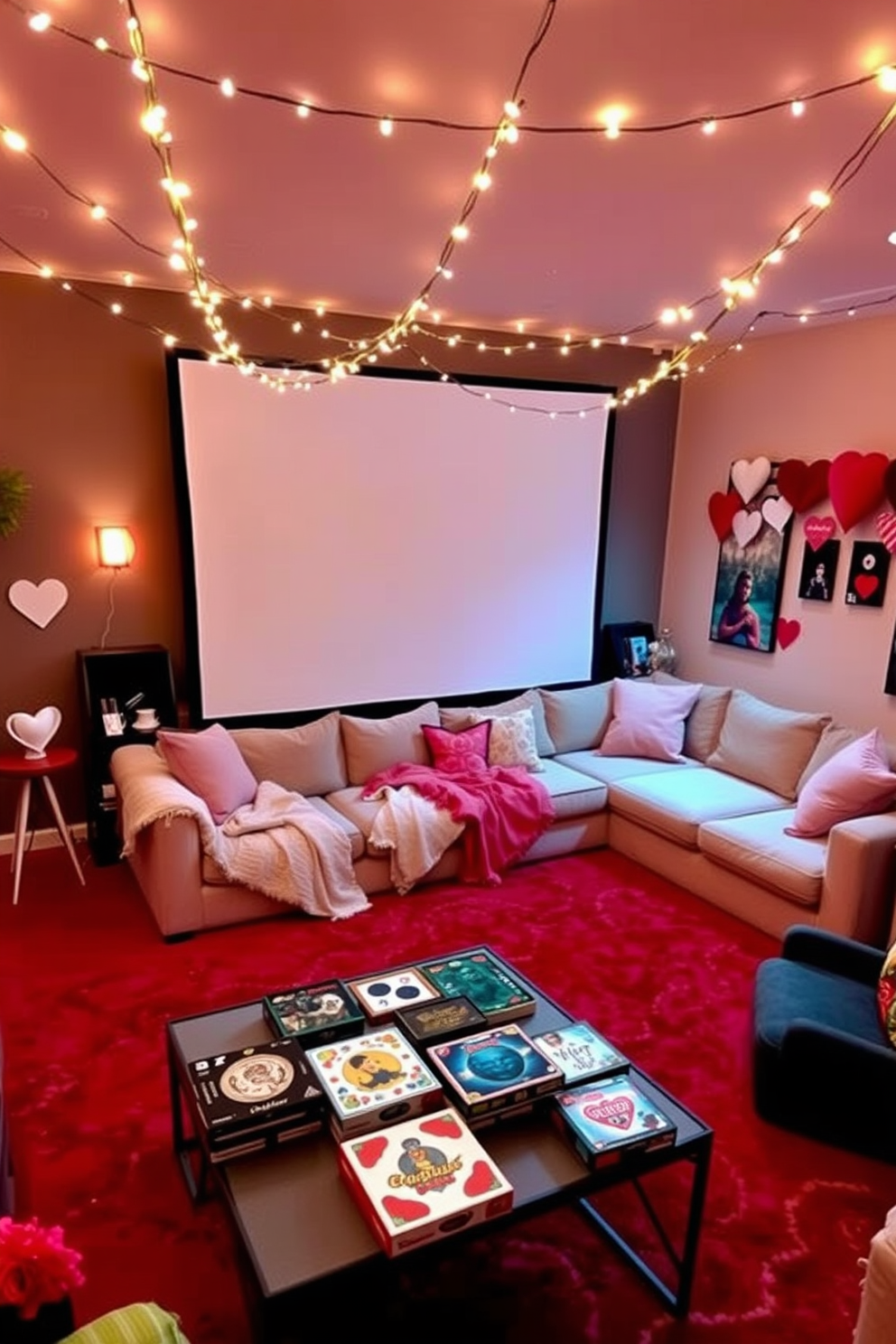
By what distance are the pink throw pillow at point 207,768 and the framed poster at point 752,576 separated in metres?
2.99

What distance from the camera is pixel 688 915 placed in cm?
382

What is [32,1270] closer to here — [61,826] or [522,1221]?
[522,1221]

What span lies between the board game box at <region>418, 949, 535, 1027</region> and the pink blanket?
1.43 m

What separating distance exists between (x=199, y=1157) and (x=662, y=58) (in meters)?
2.87

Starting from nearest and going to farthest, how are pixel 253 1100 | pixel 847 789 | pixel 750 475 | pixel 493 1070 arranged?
pixel 253 1100 < pixel 493 1070 < pixel 847 789 < pixel 750 475

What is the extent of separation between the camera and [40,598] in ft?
13.2

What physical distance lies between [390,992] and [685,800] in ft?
7.31

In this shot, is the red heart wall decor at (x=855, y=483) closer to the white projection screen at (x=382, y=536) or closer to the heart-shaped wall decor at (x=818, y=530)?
the heart-shaped wall decor at (x=818, y=530)

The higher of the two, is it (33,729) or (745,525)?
(745,525)

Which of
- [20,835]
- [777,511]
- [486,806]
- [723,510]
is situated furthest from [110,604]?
[777,511]

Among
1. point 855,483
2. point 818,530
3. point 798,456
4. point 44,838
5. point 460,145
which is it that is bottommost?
point 44,838

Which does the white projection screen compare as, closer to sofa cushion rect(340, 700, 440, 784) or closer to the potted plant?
sofa cushion rect(340, 700, 440, 784)

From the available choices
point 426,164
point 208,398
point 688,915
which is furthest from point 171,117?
point 688,915

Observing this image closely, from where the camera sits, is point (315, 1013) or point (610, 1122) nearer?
point (610, 1122)
